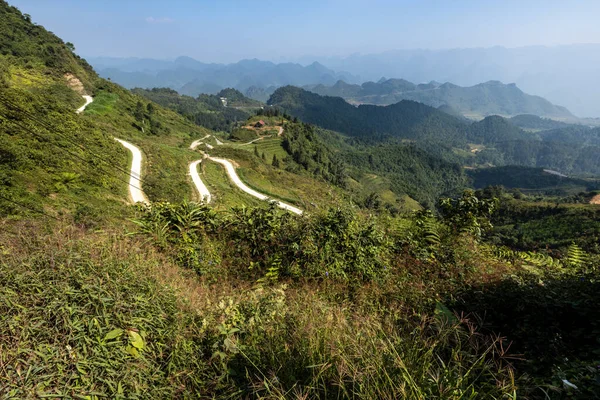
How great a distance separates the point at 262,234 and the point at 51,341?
3.94m

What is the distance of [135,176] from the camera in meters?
22.8

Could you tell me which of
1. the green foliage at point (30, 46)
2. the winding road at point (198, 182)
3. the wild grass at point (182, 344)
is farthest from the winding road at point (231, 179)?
the green foliage at point (30, 46)

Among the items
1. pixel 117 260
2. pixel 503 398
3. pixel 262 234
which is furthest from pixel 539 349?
pixel 117 260

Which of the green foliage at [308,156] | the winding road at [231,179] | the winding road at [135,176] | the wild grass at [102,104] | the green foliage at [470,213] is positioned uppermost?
the wild grass at [102,104]

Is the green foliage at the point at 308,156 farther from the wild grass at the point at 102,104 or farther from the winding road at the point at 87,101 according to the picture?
the winding road at the point at 87,101

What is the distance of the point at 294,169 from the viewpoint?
69.8 meters

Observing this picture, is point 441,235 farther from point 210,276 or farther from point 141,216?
point 141,216

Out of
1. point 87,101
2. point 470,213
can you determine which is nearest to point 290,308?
point 470,213

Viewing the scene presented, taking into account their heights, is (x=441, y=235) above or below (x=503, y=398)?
below

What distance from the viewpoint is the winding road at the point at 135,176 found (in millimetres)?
19547

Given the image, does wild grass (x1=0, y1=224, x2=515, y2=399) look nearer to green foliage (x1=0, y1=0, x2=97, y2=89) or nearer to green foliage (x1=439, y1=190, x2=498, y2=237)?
green foliage (x1=439, y1=190, x2=498, y2=237)

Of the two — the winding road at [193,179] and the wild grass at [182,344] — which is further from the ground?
the wild grass at [182,344]

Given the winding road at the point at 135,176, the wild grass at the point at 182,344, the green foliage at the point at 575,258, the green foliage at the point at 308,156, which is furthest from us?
the green foliage at the point at 308,156

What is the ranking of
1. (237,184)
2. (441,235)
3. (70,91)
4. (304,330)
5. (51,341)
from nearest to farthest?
1. (51,341)
2. (304,330)
3. (441,235)
4. (237,184)
5. (70,91)
